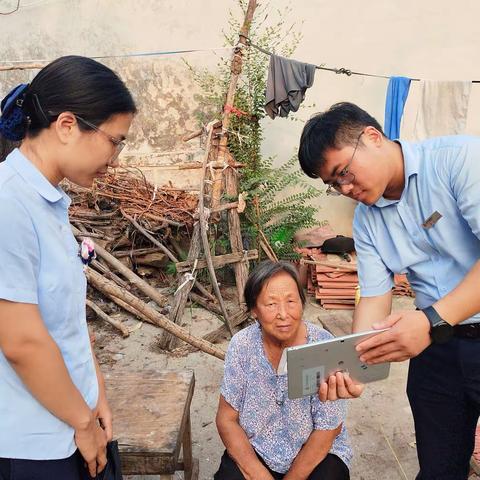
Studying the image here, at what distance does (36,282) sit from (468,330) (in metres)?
1.53

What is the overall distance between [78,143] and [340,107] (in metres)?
0.96

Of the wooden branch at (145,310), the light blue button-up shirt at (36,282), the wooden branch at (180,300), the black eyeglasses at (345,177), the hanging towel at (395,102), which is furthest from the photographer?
the hanging towel at (395,102)

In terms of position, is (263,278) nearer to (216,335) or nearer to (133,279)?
(216,335)

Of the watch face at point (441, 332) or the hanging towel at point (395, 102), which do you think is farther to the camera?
the hanging towel at point (395, 102)

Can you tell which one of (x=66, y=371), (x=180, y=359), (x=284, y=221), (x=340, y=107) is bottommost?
(x=180, y=359)

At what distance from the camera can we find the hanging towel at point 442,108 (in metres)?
5.22

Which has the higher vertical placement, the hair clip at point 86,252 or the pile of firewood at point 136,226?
the hair clip at point 86,252

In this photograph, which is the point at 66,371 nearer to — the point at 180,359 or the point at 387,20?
the point at 180,359

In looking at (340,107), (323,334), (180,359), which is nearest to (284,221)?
(180,359)

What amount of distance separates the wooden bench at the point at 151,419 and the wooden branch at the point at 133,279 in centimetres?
250

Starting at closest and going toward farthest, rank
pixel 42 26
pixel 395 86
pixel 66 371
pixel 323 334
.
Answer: pixel 66 371
pixel 323 334
pixel 395 86
pixel 42 26

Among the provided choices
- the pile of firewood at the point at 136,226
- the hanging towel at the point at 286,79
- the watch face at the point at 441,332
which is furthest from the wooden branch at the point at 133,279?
the watch face at the point at 441,332

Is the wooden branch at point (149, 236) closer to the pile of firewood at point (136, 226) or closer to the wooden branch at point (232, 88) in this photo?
the pile of firewood at point (136, 226)

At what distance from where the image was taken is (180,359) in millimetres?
4230
